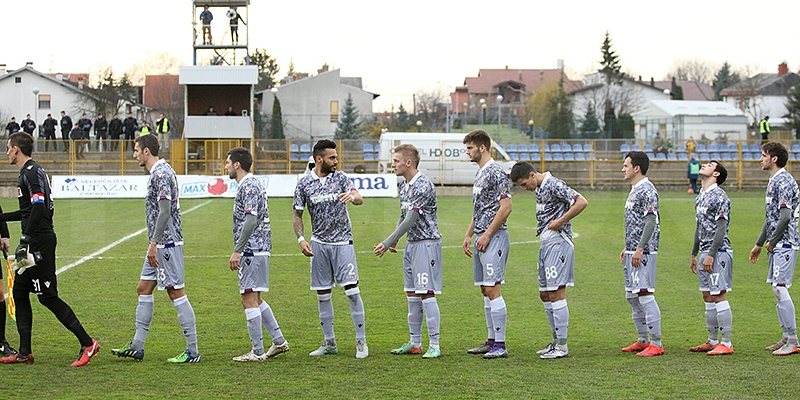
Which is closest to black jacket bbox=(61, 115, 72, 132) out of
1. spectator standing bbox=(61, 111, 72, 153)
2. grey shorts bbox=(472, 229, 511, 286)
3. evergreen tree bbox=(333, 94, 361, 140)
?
spectator standing bbox=(61, 111, 72, 153)

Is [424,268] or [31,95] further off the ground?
[31,95]

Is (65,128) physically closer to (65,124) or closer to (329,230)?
(65,124)

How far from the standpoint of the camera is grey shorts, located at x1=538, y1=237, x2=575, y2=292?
8.49 metres

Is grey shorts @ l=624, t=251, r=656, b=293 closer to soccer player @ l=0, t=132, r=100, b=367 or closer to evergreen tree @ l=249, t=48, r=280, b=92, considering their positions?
soccer player @ l=0, t=132, r=100, b=367

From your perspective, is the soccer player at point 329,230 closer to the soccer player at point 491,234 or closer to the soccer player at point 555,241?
the soccer player at point 491,234

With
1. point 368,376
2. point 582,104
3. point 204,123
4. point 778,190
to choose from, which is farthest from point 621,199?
point 582,104

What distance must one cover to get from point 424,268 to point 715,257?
3.05 meters

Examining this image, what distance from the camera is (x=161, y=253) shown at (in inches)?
325

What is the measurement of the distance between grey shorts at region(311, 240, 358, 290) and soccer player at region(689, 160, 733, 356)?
3.68m

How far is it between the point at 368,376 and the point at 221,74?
40872 millimetres

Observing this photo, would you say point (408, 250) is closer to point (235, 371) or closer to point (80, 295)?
point (235, 371)

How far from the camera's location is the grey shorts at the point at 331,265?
8.52 m

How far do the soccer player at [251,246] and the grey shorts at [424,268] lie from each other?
145cm

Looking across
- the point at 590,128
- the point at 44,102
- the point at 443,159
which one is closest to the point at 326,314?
the point at 443,159
